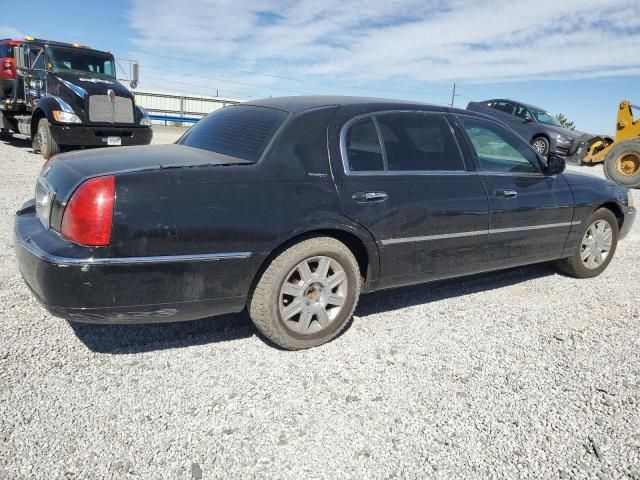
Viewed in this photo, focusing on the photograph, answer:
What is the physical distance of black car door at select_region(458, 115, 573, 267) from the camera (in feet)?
12.5

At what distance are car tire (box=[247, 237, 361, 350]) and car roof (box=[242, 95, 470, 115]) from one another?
936 millimetres

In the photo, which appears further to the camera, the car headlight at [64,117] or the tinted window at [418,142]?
the car headlight at [64,117]

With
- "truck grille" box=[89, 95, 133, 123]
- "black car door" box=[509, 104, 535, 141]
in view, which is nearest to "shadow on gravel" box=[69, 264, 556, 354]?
"truck grille" box=[89, 95, 133, 123]

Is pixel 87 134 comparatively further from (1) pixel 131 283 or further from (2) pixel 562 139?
(2) pixel 562 139

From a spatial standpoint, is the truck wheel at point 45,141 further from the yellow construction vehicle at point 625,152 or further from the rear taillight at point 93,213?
the yellow construction vehicle at point 625,152

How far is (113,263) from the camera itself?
94.2 inches

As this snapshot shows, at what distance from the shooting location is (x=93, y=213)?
238 centimetres

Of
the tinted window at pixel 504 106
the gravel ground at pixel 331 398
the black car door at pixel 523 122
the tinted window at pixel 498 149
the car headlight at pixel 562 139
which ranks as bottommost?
the gravel ground at pixel 331 398

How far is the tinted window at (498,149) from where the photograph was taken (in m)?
3.86

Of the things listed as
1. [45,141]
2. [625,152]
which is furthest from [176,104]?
[625,152]

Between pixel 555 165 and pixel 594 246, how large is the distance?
109 centimetres

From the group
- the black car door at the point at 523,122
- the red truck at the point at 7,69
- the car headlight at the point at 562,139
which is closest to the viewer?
the red truck at the point at 7,69

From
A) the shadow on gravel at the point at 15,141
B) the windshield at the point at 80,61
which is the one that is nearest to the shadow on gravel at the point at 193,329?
the windshield at the point at 80,61

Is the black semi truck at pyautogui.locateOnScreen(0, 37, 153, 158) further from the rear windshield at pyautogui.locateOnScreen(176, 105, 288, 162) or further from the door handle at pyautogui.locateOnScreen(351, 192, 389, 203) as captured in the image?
the door handle at pyautogui.locateOnScreen(351, 192, 389, 203)
